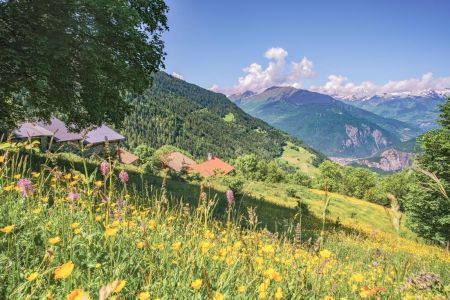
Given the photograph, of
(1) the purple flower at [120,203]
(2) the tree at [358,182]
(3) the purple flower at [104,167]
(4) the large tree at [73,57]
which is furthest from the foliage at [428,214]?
(2) the tree at [358,182]

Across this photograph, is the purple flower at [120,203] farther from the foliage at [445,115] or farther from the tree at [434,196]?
the foliage at [445,115]

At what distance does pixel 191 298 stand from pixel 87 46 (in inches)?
520

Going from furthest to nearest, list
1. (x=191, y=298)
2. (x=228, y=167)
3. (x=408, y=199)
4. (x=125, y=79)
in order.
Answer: (x=228, y=167)
(x=408, y=199)
(x=125, y=79)
(x=191, y=298)

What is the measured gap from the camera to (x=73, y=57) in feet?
48.5

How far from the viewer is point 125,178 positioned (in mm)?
3740

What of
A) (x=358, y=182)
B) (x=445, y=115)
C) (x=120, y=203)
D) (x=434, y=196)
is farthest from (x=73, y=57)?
(x=358, y=182)

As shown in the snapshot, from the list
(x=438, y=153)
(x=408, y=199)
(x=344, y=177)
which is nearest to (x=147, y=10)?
(x=438, y=153)

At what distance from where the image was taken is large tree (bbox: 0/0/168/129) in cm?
1348

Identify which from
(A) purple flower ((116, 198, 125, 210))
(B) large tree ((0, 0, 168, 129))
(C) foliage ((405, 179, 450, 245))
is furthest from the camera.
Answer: (C) foliage ((405, 179, 450, 245))

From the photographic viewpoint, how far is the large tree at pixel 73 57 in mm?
13484

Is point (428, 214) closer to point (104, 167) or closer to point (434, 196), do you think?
point (434, 196)

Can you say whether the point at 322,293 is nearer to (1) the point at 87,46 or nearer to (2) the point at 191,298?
(2) the point at 191,298

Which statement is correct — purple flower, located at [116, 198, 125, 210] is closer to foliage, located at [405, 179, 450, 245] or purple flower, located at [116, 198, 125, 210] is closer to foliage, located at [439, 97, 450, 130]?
foliage, located at [405, 179, 450, 245]

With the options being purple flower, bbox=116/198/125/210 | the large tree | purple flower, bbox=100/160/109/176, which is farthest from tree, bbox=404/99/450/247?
purple flower, bbox=100/160/109/176
